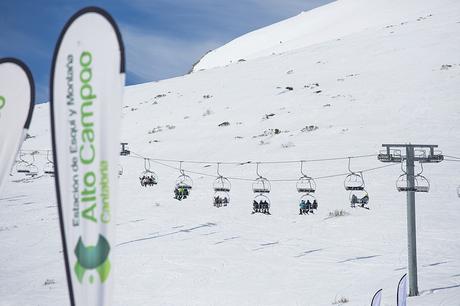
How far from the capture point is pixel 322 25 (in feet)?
281

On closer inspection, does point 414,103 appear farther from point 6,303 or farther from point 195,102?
point 6,303

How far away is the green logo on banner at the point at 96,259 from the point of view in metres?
6.07

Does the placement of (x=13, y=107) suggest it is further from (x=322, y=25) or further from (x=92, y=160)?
(x=322, y=25)

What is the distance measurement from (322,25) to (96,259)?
84.2 meters

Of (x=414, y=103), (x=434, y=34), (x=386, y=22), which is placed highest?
(x=386, y=22)

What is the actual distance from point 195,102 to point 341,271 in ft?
104

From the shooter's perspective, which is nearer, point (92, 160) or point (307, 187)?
point (92, 160)

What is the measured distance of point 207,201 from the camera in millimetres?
24719

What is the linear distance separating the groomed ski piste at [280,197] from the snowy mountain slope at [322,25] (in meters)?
19.2

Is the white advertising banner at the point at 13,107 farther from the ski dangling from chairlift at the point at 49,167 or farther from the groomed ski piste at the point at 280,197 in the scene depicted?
the ski dangling from chairlift at the point at 49,167

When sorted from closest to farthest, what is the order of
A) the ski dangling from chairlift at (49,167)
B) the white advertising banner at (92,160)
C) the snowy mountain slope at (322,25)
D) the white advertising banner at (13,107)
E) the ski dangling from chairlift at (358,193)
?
1. the white advertising banner at (92,160)
2. the white advertising banner at (13,107)
3. the ski dangling from chairlift at (358,193)
4. the ski dangling from chairlift at (49,167)
5. the snowy mountain slope at (322,25)

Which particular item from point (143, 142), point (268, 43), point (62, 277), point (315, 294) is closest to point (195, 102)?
point (143, 142)

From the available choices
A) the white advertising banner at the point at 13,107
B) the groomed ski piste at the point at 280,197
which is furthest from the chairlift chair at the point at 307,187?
the white advertising banner at the point at 13,107

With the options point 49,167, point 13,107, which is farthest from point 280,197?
point 13,107
